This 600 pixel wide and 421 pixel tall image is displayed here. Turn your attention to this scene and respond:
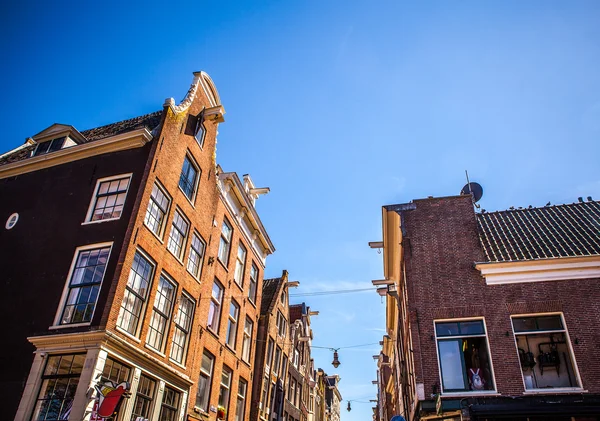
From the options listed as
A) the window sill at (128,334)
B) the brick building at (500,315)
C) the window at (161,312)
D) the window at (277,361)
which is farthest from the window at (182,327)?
the window at (277,361)

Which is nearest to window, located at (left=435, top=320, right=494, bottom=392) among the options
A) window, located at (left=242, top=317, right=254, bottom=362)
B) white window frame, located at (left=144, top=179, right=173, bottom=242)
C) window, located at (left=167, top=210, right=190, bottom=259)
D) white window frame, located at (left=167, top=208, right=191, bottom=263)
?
white window frame, located at (left=167, top=208, right=191, bottom=263)

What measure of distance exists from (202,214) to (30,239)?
7.02m

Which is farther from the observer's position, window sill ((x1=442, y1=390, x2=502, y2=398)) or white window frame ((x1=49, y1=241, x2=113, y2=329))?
window sill ((x1=442, y1=390, x2=502, y2=398))

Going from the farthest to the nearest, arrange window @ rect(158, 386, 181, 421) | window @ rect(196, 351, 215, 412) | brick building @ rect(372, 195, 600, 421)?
window @ rect(196, 351, 215, 412) < window @ rect(158, 386, 181, 421) < brick building @ rect(372, 195, 600, 421)

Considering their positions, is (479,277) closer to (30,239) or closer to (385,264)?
(385,264)

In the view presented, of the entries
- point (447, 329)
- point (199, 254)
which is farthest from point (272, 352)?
point (447, 329)

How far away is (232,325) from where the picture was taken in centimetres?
2370

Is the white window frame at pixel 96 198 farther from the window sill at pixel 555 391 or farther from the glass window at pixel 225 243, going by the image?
the window sill at pixel 555 391

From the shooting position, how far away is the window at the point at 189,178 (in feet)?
61.8

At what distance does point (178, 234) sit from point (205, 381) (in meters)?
7.29

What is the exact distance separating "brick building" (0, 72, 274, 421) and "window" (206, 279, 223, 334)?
10cm

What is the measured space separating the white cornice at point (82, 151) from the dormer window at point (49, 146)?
61 cm

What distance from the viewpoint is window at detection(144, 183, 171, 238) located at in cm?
1600

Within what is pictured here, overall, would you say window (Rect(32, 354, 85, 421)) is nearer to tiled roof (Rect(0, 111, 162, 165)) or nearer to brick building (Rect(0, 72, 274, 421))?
brick building (Rect(0, 72, 274, 421))
